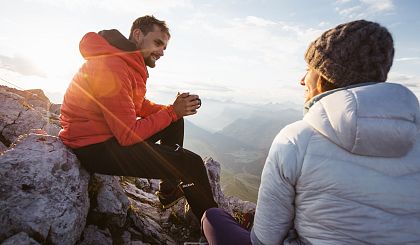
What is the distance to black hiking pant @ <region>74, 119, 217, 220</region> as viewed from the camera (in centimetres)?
689

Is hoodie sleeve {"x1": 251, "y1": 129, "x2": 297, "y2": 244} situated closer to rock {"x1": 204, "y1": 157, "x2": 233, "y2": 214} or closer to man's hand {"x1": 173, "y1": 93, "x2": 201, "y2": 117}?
man's hand {"x1": 173, "y1": 93, "x2": 201, "y2": 117}

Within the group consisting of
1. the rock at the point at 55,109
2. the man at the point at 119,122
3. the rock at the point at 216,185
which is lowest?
the rock at the point at 216,185

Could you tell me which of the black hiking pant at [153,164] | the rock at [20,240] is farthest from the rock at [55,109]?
the rock at [20,240]

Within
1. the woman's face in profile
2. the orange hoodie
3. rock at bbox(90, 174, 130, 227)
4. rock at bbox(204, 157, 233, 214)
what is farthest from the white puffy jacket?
rock at bbox(204, 157, 233, 214)

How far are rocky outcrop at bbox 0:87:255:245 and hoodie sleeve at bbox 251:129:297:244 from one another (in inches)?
164

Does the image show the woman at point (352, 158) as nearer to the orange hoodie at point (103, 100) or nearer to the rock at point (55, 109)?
the orange hoodie at point (103, 100)

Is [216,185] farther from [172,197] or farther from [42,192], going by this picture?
[42,192]

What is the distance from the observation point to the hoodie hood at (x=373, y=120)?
9.43 feet

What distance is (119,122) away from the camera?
6.49m

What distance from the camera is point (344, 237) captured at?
317cm

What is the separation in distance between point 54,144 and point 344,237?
255 inches

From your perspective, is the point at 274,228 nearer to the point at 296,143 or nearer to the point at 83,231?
the point at 296,143

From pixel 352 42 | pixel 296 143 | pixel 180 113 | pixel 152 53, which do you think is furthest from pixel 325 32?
pixel 152 53

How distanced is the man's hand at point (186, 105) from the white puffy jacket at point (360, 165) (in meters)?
4.59
